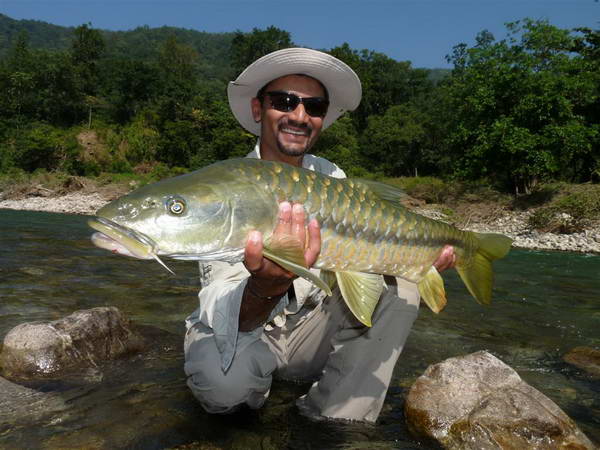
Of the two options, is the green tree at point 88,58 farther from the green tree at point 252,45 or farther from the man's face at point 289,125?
the man's face at point 289,125

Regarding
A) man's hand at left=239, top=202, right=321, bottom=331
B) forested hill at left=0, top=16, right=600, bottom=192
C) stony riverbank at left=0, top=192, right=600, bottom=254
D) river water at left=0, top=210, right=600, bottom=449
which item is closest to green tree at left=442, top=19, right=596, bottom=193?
forested hill at left=0, top=16, right=600, bottom=192

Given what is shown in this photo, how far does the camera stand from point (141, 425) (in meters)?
3.29

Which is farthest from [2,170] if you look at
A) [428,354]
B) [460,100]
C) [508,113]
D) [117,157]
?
[428,354]

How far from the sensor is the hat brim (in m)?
4.19

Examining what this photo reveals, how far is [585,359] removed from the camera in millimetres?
5035

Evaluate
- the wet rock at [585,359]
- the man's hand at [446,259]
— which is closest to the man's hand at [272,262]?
the man's hand at [446,259]

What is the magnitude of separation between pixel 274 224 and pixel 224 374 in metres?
1.23

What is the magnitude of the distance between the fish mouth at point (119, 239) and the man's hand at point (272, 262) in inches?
20.2

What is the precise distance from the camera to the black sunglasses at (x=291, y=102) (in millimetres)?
4254

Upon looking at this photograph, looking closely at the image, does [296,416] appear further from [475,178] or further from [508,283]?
[475,178]

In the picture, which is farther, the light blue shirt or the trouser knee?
the trouser knee

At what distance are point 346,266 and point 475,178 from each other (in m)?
28.9

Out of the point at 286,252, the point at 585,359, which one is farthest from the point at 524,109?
the point at 286,252

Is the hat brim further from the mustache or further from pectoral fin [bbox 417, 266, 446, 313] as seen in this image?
pectoral fin [bbox 417, 266, 446, 313]
